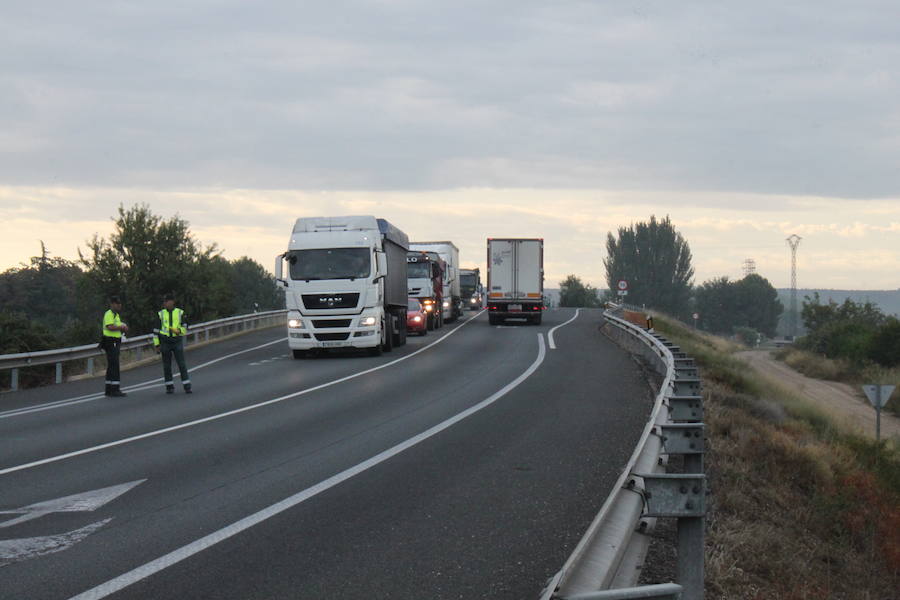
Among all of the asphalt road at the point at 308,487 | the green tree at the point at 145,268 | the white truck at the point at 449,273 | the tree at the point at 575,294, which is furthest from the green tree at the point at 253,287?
the asphalt road at the point at 308,487

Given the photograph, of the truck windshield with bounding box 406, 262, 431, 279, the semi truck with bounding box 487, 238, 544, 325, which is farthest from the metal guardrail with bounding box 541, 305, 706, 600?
the semi truck with bounding box 487, 238, 544, 325

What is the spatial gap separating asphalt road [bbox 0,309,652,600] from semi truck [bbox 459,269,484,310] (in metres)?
51.4

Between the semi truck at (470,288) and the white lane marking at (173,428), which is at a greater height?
the semi truck at (470,288)

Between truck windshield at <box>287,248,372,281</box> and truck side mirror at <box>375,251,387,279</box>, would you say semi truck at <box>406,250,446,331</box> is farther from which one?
truck windshield at <box>287,248,372,281</box>

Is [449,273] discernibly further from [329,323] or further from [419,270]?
[329,323]

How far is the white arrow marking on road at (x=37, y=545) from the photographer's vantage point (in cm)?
686

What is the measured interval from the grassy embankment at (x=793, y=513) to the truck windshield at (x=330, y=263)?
39.5 feet

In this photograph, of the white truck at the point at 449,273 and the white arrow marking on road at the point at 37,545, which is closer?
the white arrow marking on road at the point at 37,545

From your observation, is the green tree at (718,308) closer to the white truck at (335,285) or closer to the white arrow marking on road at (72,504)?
the white truck at (335,285)

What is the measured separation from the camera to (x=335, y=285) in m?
27.2

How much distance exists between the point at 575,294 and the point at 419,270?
109m

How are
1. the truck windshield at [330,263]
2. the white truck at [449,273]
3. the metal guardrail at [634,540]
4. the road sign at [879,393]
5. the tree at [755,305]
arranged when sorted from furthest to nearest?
the tree at [755,305] < the white truck at [449,273] < the truck windshield at [330,263] < the road sign at [879,393] < the metal guardrail at [634,540]

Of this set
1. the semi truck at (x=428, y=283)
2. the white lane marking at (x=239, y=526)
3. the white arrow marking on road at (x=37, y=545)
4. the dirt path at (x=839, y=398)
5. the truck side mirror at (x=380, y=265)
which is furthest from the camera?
the semi truck at (x=428, y=283)

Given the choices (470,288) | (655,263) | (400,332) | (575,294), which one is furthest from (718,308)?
(400,332)
